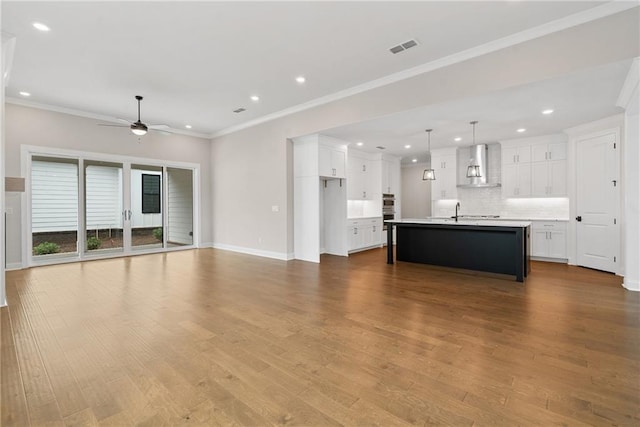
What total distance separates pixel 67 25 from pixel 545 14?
5.67 metres

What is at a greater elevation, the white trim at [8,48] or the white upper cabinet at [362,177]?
the white trim at [8,48]

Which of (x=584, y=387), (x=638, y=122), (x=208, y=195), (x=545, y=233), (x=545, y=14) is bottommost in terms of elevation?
(x=584, y=387)

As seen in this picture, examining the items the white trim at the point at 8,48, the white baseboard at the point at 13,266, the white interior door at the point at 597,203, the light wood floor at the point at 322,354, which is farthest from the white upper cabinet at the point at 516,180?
the white baseboard at the point at 13,266

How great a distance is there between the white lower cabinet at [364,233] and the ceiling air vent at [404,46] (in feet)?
14.6

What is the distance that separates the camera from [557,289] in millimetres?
4418

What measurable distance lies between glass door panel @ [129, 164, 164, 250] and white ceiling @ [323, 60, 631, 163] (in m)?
5.22

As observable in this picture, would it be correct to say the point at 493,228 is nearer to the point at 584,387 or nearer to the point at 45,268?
the point at 584,387

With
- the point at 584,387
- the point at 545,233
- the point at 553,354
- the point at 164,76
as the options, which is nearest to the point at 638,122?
the point at 545,233

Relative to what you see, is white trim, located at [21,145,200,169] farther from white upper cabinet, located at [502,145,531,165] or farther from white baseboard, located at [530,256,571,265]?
white baseboard, located at [530,256,571,265]

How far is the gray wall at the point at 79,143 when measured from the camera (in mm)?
6027

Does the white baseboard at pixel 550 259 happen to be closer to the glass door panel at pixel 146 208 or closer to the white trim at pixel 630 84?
the white trim at pixel 630 84

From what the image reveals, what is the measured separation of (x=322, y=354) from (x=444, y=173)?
23.4ft

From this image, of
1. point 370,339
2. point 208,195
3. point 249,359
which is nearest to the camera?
point 249,359

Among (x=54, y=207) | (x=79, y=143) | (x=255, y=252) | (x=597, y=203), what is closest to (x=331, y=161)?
(x=255, y=252)
